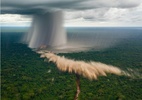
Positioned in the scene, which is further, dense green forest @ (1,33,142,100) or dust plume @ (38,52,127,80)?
dust plume @ (38,52,127,80)

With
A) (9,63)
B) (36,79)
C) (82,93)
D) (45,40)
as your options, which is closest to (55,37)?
(45,40)

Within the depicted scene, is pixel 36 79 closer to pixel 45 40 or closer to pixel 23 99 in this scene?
pixel 23 99

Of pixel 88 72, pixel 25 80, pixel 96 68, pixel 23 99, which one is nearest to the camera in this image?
pixel 23 99

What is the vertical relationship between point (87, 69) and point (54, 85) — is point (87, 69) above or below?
below

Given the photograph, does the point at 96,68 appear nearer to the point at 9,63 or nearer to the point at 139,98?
the point at 139,98

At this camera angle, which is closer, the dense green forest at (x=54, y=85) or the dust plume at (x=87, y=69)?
the dense green forest at (x=54, y=85)

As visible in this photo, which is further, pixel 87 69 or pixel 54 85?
pixel 87 69

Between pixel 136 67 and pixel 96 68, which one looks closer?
pixel 96 68

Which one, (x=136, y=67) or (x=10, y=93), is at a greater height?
(x=10, y=93)

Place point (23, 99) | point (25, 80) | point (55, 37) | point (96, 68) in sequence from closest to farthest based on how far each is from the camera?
point (23, 99)
point (25, 80)
point (96, 68)
point (55, 37)
